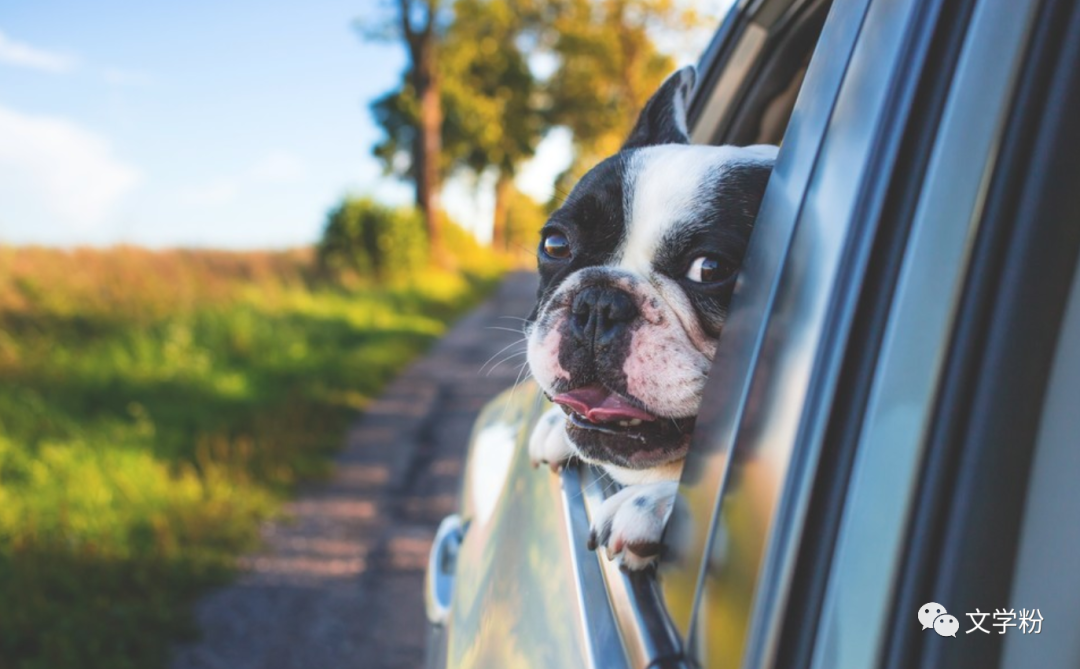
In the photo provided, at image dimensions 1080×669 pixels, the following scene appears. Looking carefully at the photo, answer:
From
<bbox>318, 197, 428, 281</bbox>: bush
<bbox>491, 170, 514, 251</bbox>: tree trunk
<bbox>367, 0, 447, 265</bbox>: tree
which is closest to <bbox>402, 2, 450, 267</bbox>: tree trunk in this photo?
<bbox>367, 0, 447, 265</bbox>: tree

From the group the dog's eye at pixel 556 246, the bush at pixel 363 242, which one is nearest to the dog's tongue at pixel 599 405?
the dog's eye at pixel 556 246

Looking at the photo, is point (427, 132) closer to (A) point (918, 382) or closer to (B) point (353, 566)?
(B) point (353, 566)

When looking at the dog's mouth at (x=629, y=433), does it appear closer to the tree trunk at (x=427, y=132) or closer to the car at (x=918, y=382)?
the car at (x=918, y=382)

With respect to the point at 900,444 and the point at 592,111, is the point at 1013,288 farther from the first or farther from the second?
the point at 592,111

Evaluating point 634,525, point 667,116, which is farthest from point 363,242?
point 634,525

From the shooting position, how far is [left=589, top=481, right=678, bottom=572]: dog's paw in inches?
47.1

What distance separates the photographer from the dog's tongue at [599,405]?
1513mm

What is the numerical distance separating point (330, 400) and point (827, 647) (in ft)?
22.8

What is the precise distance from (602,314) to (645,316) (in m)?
0.08

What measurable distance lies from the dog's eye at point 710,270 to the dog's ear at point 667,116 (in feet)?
1.97

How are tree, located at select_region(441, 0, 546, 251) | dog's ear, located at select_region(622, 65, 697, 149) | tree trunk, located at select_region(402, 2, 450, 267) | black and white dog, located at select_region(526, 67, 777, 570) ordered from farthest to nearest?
tree, located at select_region(441, 0, 546, 251)
tree trunk, located at select_region(402, 2, 450, 267)
dog's ear, located at select_region(622, 65, 697, 149)
black and white dog, located at select_region(526, 67, 777, 570)

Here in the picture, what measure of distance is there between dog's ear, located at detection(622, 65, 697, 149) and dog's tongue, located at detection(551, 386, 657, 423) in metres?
0.83

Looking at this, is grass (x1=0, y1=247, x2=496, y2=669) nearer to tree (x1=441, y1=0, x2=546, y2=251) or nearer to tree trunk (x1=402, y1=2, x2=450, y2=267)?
tree trunk (x1=402, y1=2, x2=450, y2=267)

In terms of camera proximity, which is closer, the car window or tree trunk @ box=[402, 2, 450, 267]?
the car window
